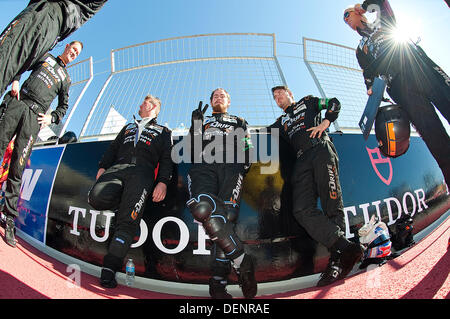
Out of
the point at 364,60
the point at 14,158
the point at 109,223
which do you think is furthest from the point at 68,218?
the point at 364,60

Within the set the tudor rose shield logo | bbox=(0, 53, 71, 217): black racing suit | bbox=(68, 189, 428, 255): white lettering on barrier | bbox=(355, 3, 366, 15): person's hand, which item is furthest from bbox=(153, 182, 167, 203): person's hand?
bbox=(355, 3, 366, 15): person's hand

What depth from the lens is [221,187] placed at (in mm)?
1805

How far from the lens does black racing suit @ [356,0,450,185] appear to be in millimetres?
1775

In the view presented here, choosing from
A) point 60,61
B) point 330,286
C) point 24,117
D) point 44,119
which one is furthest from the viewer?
point 60,61

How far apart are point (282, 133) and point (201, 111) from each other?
908 mm

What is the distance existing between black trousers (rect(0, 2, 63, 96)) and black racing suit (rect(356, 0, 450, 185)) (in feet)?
9.67

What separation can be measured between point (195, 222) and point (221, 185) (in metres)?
0.43

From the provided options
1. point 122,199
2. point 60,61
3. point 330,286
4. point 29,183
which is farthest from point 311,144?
point 29,183

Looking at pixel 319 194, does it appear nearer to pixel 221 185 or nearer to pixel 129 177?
pixel 221 185

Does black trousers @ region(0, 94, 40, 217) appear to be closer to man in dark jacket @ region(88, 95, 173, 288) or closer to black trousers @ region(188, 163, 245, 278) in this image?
man in dark jacket @ region(88, 95, 173, 288)

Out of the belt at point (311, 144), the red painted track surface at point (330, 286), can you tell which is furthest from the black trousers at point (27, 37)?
the belt at point (311, 144)

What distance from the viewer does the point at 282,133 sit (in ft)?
7.40

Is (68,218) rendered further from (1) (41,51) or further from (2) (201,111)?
(2) (201,111)
